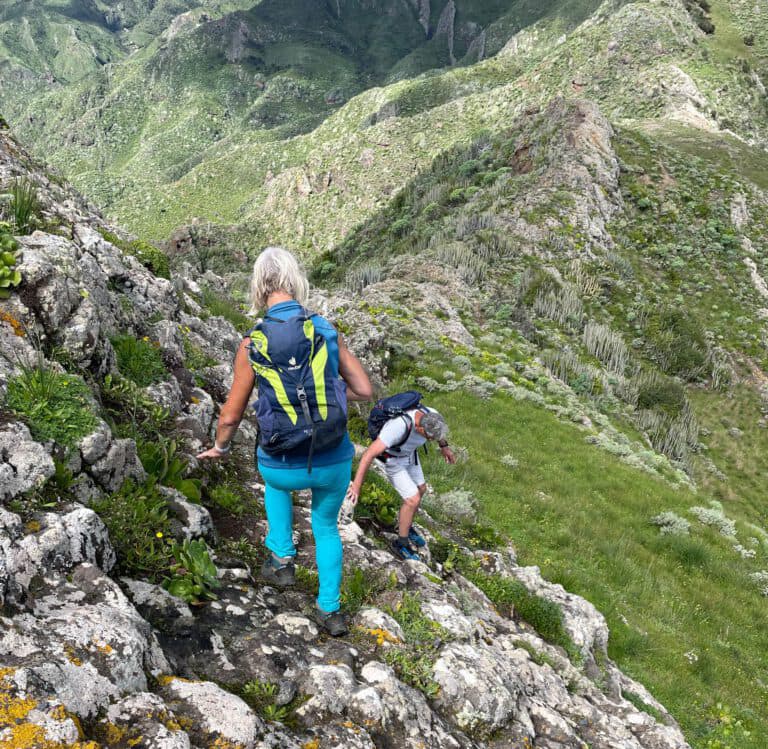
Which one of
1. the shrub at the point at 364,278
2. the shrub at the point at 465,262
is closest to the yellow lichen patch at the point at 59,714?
the shrub at the point at 465,262

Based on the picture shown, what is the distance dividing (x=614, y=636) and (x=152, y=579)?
722 cm

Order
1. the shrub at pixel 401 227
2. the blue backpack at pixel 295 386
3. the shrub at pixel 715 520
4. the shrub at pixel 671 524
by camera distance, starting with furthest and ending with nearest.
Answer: the shrub at pixel 401 227
the shrub at pixel 715 520
the shrub at pixel 671 524
the blue backpack at pixel 295 386

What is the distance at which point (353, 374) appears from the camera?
13.0 ft

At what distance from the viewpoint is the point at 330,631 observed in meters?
4.12

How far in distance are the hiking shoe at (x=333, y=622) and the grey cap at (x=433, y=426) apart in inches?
99.6

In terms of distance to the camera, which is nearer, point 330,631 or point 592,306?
point 330,631

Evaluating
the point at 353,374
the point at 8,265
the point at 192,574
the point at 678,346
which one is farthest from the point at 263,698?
the point at 678,346

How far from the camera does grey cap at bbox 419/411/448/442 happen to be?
20.0 ft

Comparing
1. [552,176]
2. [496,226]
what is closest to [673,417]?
[496,226]

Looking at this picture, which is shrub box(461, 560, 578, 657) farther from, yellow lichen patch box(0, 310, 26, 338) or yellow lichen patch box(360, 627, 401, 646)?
yellow lichen patch box(0, 310, 26, 338)

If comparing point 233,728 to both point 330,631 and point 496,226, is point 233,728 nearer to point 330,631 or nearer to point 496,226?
point 330,631

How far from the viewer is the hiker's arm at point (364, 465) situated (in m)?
5.36

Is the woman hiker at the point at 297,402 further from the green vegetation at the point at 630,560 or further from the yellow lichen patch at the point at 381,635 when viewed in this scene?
the green vegetation at the point at 630,560

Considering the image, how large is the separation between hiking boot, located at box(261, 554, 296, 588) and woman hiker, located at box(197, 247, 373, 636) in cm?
42
